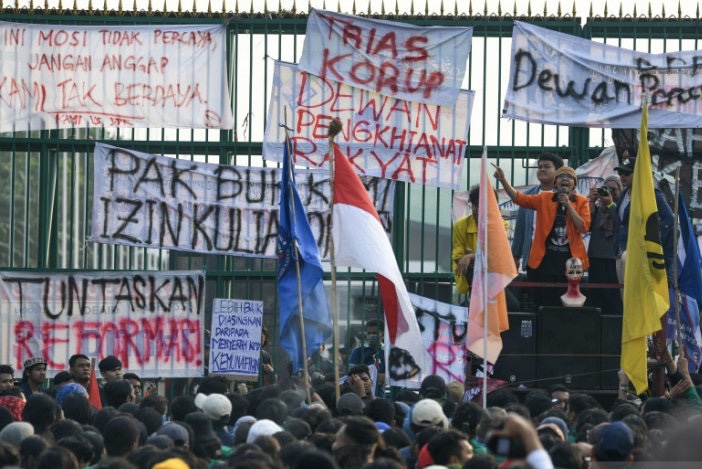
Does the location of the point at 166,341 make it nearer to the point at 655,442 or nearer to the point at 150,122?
the point at 150,122

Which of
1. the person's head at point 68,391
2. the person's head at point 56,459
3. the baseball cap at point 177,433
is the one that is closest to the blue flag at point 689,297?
the person's head at point 68,391

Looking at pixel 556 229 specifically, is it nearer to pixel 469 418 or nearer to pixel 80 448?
pixel 469 418

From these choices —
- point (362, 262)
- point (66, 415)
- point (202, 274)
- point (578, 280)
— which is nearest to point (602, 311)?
point (578, 280)

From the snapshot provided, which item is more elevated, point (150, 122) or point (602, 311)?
point (150, 122)

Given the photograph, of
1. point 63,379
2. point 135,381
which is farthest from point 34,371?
point 135,381

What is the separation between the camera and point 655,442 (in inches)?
352

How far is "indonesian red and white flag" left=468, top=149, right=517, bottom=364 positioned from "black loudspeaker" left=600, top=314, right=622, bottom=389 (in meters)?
1.19

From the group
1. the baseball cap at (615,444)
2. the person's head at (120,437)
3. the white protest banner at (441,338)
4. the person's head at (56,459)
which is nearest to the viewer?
the baseball cap at (615,444)

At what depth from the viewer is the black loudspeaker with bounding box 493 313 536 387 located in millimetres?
13641

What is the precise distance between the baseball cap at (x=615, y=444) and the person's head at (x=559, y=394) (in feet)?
14.1

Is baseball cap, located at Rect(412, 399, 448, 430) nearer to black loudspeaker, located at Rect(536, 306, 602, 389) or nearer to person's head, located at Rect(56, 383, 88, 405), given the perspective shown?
person's head, located at Rect(56, 383, 88, 405)

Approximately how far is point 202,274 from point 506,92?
10.9 feet

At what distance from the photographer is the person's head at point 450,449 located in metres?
8.23

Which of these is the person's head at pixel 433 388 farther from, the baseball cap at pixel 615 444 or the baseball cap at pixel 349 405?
the baseball cap at pixel 615 444
